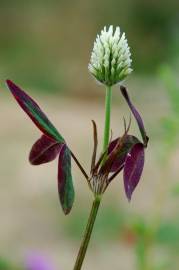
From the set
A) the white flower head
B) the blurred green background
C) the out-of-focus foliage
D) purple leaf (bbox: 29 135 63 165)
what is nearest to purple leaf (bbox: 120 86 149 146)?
the white flower head

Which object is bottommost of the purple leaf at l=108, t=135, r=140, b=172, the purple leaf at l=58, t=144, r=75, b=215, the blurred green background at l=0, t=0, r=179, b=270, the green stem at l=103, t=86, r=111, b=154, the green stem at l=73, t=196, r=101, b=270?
the green stem at l=73, t=196, r=101, b=270

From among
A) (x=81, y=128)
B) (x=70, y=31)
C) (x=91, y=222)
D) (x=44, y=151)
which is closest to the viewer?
(x=91, y=222)

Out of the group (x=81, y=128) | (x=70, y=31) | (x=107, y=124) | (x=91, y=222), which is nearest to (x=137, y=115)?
(x=107, y=124)

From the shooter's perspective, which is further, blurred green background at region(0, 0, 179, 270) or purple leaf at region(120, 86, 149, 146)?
blurred green background at region(0, 0, 179, 270)

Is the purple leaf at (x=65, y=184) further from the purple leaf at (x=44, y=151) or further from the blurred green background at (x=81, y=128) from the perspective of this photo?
the blurred green background at (x=81, y=128)

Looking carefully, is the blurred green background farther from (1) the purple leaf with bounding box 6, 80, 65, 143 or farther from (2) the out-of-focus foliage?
(1) the purple leaf with bounding box 6, 80, 65, 143

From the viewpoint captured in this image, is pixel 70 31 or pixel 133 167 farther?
pixel 70 31

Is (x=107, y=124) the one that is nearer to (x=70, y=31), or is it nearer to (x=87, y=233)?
(x=87, y=233)
